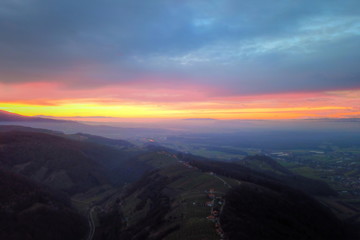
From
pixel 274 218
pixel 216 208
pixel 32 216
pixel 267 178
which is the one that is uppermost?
pixel 216 208

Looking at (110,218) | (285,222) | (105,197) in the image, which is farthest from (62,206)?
(285,222)

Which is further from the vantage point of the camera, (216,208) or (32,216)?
(32,216)

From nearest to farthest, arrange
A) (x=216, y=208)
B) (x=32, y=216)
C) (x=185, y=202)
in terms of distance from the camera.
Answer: (x=216, y=208), (x=185, y=202), (x=32, y=216)

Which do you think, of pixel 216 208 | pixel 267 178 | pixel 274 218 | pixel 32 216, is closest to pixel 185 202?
pixel 216 208

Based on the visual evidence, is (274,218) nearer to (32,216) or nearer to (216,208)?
(216,208)

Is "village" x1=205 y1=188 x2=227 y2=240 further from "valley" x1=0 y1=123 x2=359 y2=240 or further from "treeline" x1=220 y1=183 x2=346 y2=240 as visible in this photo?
"treeline" x1=220 y1=183 x2=346 y2=240

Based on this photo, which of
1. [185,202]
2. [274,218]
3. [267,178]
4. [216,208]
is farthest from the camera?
[267,178]

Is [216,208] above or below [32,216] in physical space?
above

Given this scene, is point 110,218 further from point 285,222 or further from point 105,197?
point 285,222

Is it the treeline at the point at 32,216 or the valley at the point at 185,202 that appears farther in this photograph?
the treeline at the point at 32,216

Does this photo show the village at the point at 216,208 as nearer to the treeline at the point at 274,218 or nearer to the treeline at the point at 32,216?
the treeline at the point at 274,218

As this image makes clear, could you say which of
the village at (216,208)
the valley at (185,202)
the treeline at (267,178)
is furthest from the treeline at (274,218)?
the treeline at (267,178)
